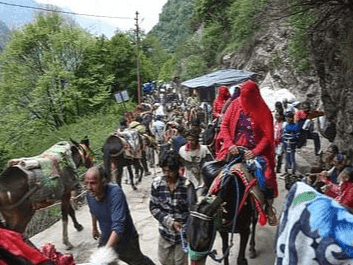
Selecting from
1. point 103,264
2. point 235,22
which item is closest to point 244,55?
point 235,22

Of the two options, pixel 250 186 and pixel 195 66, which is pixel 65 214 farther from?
pixel 195 66

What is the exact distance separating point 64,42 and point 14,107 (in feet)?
18.1

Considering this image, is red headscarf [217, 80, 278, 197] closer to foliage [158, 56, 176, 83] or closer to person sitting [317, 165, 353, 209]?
person sitting [317, 165, 353, 209]

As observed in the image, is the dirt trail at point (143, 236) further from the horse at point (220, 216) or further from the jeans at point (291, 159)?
the jeans at point (291, 159)

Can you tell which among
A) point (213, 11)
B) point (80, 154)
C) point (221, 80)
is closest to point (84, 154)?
point (80, 154)

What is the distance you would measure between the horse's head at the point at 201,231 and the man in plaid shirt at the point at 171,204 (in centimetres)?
50

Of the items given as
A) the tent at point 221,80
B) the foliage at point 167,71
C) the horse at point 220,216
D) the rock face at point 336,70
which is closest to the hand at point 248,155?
the horse at point 220,216

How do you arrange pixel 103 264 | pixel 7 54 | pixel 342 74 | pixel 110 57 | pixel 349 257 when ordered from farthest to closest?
pixel 110 57
pixel 7 54
pixel 342 74
pixel 103 264
pixel 349 257

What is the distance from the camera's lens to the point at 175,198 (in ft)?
13.1

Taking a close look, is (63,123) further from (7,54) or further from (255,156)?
(255,156)

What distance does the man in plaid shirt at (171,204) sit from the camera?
3891 mm

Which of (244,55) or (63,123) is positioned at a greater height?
(244,55)

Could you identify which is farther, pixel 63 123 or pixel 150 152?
pixel 63 123

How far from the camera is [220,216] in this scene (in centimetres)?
372
